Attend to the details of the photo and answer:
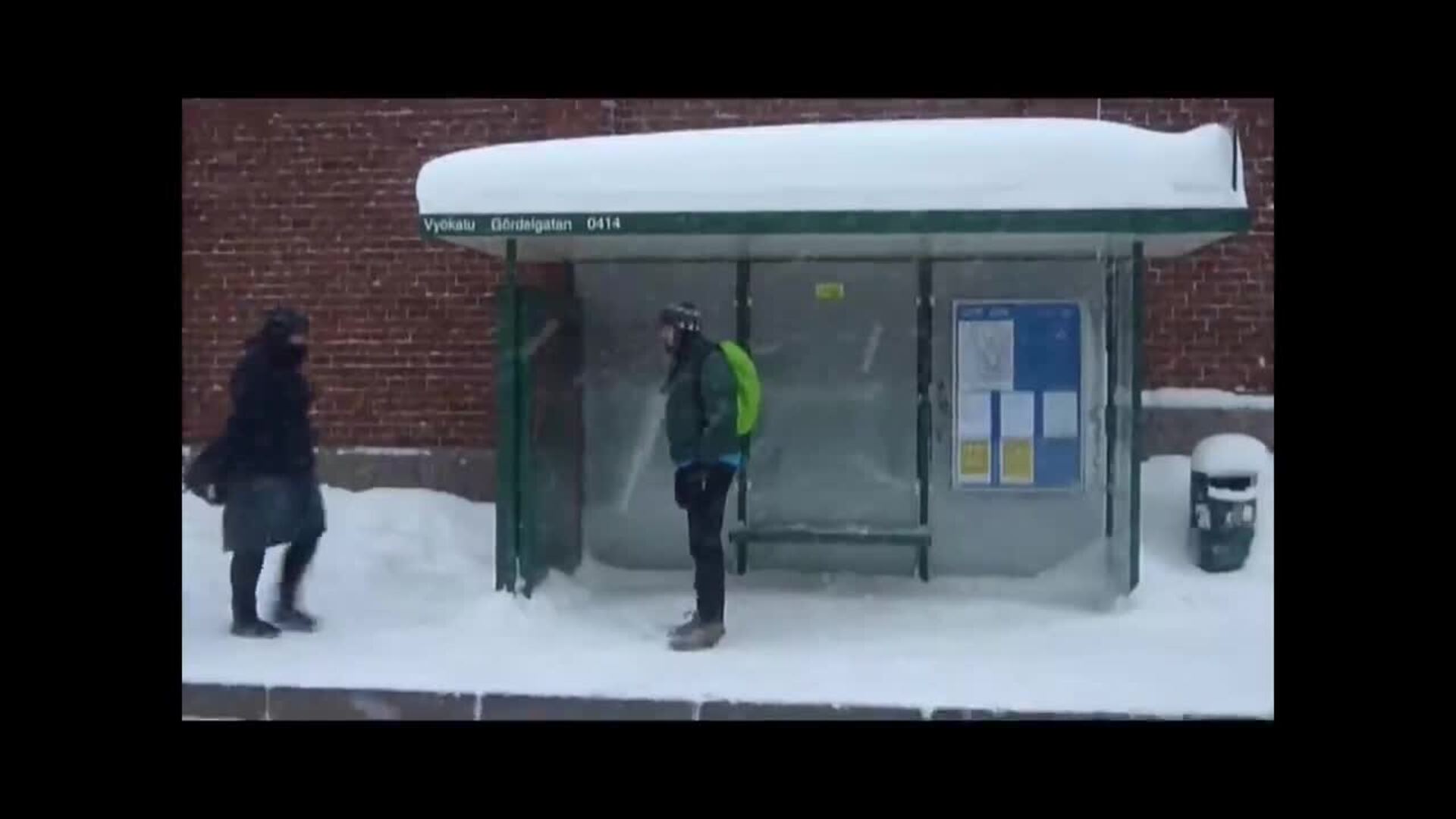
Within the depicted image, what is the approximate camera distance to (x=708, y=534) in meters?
8.15

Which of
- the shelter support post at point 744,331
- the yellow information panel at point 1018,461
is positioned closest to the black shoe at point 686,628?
the shelter support post at point 744,331

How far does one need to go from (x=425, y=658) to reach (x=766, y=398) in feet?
9.71

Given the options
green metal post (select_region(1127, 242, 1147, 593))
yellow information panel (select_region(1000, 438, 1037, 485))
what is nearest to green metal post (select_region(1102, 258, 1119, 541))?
green metal post (select_region(1127, 242, 1147, 593))

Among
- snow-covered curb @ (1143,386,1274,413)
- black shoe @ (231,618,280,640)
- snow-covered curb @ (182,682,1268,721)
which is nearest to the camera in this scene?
snow-covered curb @ (182,682,1268,721)

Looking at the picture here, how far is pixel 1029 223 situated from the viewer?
8.02 meters

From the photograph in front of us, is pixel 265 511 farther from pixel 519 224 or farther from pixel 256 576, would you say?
pixel 519 224

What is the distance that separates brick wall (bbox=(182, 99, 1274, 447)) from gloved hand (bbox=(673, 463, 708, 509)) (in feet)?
9.60

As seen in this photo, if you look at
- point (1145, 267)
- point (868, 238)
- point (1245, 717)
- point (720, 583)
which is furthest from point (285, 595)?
point (1145, 267)

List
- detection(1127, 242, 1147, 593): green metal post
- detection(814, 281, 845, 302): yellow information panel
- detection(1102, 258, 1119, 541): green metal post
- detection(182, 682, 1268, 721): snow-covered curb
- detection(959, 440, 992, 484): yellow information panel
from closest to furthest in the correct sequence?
detection(182, 682, 1268, 721): snow-covered curb, detection(1127, 242, 1147, 593): green metal post, detection(1102, 258, 1119, 541): green metal post, detection(959, 440, 992, 484): yellow information panel, detection(814, 281, 845, 302): yellow information panel

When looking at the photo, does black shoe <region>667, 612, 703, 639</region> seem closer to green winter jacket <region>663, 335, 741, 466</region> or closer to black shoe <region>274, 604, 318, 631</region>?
green winter jacket <region>663, 335, 741, 466</region>

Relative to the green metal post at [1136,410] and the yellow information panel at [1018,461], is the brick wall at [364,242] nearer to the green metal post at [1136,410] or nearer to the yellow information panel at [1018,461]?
the green metal post at [1136,410]

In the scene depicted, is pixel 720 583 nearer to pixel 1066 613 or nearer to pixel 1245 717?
pixel 1066 613

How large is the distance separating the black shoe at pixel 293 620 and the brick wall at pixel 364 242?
7.98ft

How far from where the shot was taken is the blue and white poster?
9430 mm
